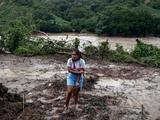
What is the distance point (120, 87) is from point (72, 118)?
4.60 m

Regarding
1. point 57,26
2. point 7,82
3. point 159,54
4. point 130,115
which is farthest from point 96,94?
point 57,26

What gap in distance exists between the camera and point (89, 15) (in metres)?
53.6

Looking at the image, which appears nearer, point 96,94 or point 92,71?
point 96,94

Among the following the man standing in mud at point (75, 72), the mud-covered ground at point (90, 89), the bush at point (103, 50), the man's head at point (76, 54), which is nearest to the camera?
the man's head at point (76, 54)

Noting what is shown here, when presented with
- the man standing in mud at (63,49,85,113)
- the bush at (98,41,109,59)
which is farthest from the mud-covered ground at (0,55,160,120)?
the bush at (98,41,109,59)

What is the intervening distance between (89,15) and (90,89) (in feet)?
132

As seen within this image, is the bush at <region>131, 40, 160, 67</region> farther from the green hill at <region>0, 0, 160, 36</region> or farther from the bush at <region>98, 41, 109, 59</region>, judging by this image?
the green hill at <region>0, 0, 160, 36</region>

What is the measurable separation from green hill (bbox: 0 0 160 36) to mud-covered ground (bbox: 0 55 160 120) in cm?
1670

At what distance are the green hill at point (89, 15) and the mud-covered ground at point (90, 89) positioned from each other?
54.8 ft

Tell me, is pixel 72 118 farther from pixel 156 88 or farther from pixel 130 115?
pixel 156 88

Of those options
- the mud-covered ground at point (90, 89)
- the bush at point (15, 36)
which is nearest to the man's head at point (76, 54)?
the mud-covered ground at point (90, 89)

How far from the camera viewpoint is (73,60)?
1028 cm

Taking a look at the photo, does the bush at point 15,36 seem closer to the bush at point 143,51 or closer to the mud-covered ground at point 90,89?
the mud-covered ground at point 90,89

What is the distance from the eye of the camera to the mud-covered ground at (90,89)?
35.3 ft
